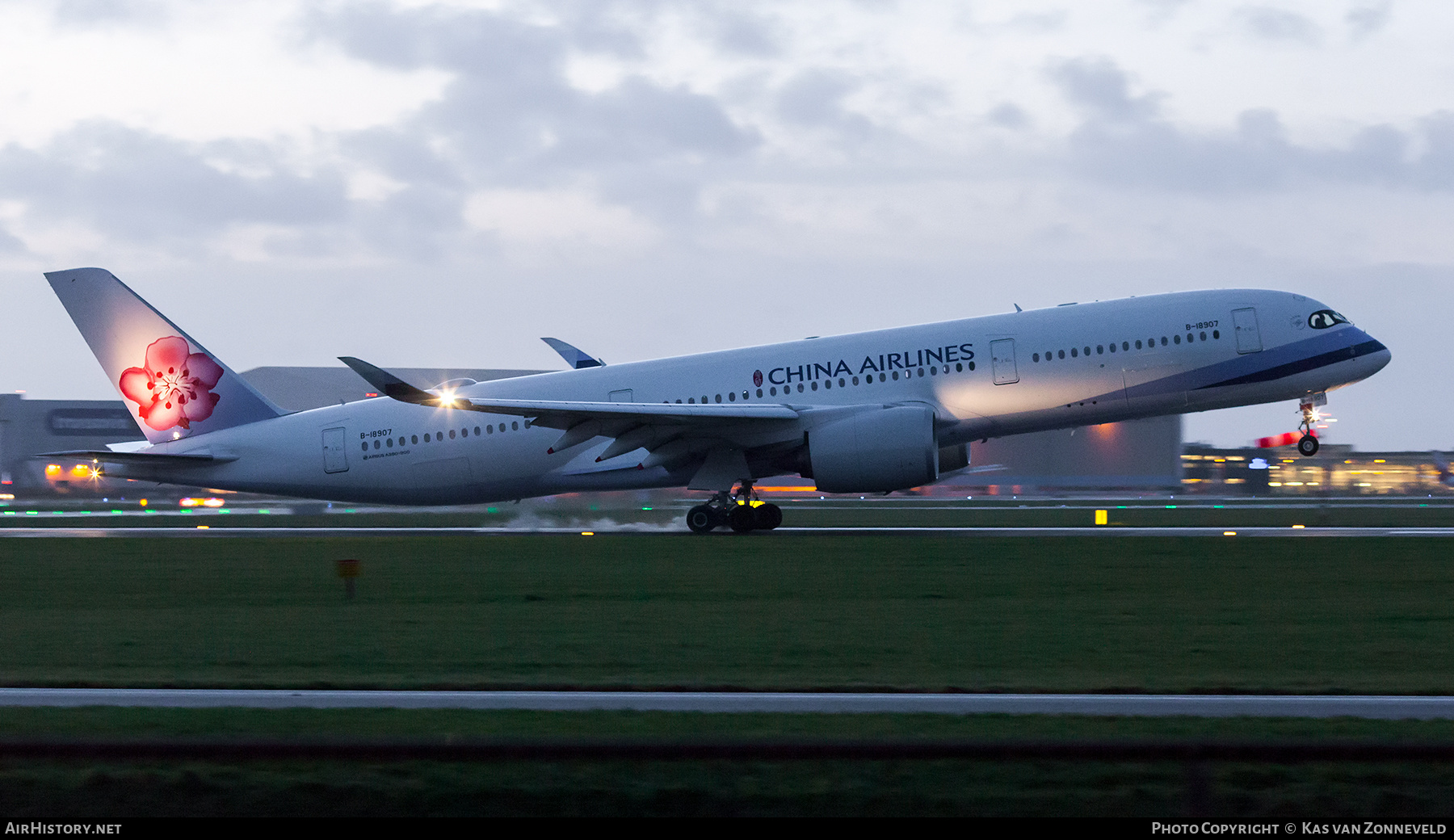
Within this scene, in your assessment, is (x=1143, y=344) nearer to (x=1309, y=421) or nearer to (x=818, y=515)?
(x=1309, y=421)

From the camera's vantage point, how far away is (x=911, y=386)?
3100 cm

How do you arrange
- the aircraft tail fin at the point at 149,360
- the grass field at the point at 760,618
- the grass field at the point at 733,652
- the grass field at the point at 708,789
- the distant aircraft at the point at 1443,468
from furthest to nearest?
the distant aircraft at the point at 1443,468 → the aircraft tail fin at the point at 149,360 → the grass field at the point at 760,618 → the grass field at the point at 733,652 → the grass field at the point at 708,789

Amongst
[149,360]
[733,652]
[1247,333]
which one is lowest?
[733,652]

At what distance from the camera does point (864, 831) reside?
648cm

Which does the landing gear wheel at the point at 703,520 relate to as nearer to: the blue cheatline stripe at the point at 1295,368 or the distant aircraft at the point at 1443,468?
the blue cheatline stripe at the point at 1295,368

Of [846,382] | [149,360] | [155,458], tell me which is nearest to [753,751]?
[846,382]

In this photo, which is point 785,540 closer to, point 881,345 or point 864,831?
point 881,345

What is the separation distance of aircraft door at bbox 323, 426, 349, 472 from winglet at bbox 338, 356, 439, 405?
5.65 meters

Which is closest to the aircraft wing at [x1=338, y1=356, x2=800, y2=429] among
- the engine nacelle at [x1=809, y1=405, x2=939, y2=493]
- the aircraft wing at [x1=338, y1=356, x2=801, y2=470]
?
the aircraft wing at [x1=338, y1=356, x2=801, y2=470]

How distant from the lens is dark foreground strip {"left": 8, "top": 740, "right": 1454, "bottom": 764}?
19.9 ft

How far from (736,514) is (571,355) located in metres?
7.38

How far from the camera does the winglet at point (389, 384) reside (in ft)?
90.0

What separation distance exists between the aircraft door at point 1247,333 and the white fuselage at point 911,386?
3cm

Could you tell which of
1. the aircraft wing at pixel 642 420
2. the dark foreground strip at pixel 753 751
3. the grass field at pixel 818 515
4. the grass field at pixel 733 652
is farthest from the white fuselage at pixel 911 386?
the dark foreground strip at pixel 753 751
